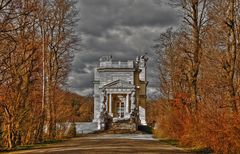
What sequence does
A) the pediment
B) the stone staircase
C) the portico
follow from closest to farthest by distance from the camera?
1. the stone staircase
2. the portico
3. the pediment

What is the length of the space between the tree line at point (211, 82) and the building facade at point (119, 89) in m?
29.5

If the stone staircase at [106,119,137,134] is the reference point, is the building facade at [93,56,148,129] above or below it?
above

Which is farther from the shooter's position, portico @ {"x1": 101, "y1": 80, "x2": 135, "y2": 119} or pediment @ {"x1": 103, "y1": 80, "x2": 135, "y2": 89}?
pediment @ {"x1": 103, "y1": 80, "x2": 135, "y2": 89}

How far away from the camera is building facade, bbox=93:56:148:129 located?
6319 centimetres

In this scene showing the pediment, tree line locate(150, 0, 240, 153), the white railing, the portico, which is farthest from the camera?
the white railing

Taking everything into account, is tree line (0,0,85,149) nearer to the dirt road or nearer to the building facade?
the dirt road

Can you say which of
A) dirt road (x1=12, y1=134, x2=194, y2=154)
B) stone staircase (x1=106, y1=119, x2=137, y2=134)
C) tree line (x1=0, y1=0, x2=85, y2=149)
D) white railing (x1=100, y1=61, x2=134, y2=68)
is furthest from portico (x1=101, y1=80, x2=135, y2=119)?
dirt road (x1=12, y1=134, x2=194, y2=154)

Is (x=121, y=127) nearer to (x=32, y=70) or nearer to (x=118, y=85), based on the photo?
(x=118, y=85)

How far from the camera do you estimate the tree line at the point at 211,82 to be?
1612 centimetres

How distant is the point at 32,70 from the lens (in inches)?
1014

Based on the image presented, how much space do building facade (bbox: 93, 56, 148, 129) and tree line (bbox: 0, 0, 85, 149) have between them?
25.1m

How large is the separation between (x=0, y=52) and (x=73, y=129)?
22.5 meters

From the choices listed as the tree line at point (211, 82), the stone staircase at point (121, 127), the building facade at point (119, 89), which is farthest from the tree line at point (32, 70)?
the building facade at point (119, 89)

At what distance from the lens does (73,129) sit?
41156 mm
